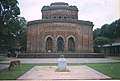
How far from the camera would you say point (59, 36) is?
31875 mm

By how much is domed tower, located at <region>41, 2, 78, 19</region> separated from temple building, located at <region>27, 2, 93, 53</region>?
12.6 feet

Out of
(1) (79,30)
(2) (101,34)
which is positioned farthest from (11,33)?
(2) (101,34)

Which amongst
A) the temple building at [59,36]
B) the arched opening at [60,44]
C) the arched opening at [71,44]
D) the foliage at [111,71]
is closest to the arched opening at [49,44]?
the temple building at [59,36]

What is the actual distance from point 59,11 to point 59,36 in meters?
5.90

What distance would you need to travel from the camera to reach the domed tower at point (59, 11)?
1432 inches

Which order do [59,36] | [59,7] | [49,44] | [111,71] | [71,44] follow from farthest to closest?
[59,7]
[71,44]
[49,44]
[59,36]
[111,71]

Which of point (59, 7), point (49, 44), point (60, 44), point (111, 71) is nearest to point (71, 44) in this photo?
point (60, 44)

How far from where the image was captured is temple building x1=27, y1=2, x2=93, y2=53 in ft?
104

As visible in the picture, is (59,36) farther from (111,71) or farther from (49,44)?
(111,71)

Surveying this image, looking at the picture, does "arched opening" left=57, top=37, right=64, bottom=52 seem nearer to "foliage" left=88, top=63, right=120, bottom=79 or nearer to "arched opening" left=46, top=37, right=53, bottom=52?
"arched opening" left=46, top=37, right=53, bottom=52

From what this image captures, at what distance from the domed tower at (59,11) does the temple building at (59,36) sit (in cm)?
384

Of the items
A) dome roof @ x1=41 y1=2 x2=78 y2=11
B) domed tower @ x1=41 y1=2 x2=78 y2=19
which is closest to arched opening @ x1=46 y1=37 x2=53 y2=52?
domed tower @ x1=41 y1=2 x2=78 y2=19

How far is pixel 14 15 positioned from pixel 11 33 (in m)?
1.60

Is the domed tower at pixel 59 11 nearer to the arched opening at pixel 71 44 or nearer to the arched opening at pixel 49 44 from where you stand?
the arched opening at pixel 71 44
